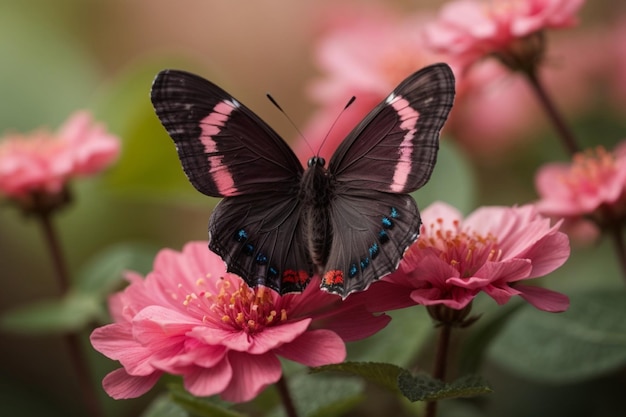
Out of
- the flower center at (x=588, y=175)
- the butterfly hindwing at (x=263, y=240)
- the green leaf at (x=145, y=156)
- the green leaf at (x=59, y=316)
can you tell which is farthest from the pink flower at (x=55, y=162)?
the flower center at (x=588, y=175)

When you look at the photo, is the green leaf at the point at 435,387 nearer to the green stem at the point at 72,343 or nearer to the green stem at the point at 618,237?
the green stem at the point at 618,237

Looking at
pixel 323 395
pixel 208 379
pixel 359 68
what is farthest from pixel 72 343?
pixel 359 68

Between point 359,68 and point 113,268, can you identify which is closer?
point 113,268

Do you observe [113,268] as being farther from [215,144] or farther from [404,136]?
[404,136]

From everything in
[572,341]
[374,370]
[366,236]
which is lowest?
[572,341]

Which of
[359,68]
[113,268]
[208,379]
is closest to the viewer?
[208,379]

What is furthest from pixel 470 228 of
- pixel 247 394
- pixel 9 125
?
pixel 9 125
